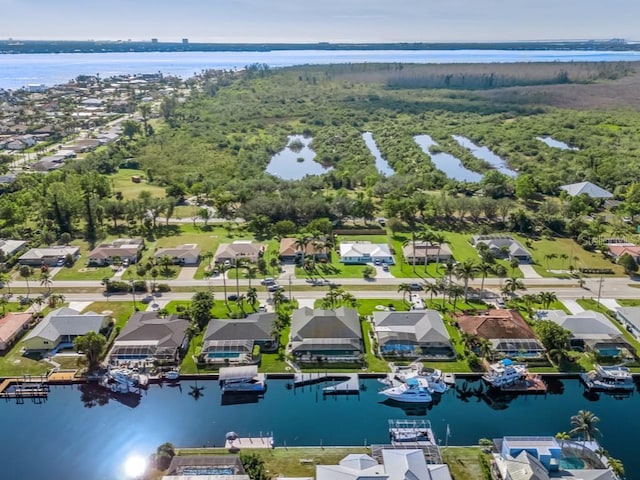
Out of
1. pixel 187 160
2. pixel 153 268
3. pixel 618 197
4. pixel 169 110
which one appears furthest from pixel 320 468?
pixel 169 110

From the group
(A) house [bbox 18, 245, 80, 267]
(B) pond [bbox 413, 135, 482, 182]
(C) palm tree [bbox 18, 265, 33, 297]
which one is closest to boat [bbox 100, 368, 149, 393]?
(C) palm tree [bbox 18, 265, 33, 297]

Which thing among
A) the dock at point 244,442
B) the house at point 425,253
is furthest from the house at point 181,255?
the dock at point 244,442

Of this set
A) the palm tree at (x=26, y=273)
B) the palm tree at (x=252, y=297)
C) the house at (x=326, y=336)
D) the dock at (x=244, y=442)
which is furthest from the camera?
the palm tree at (x=26, y=273)

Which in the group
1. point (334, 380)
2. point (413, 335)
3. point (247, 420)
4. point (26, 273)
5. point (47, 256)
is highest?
point (26, 273)

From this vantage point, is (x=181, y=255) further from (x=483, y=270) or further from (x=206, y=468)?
(x=206, y=468)

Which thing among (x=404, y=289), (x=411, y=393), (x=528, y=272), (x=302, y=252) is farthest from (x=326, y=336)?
(x=528, y=272)

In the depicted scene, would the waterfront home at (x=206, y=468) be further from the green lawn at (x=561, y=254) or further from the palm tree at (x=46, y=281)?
the green lawn at (x=561, y=254)
